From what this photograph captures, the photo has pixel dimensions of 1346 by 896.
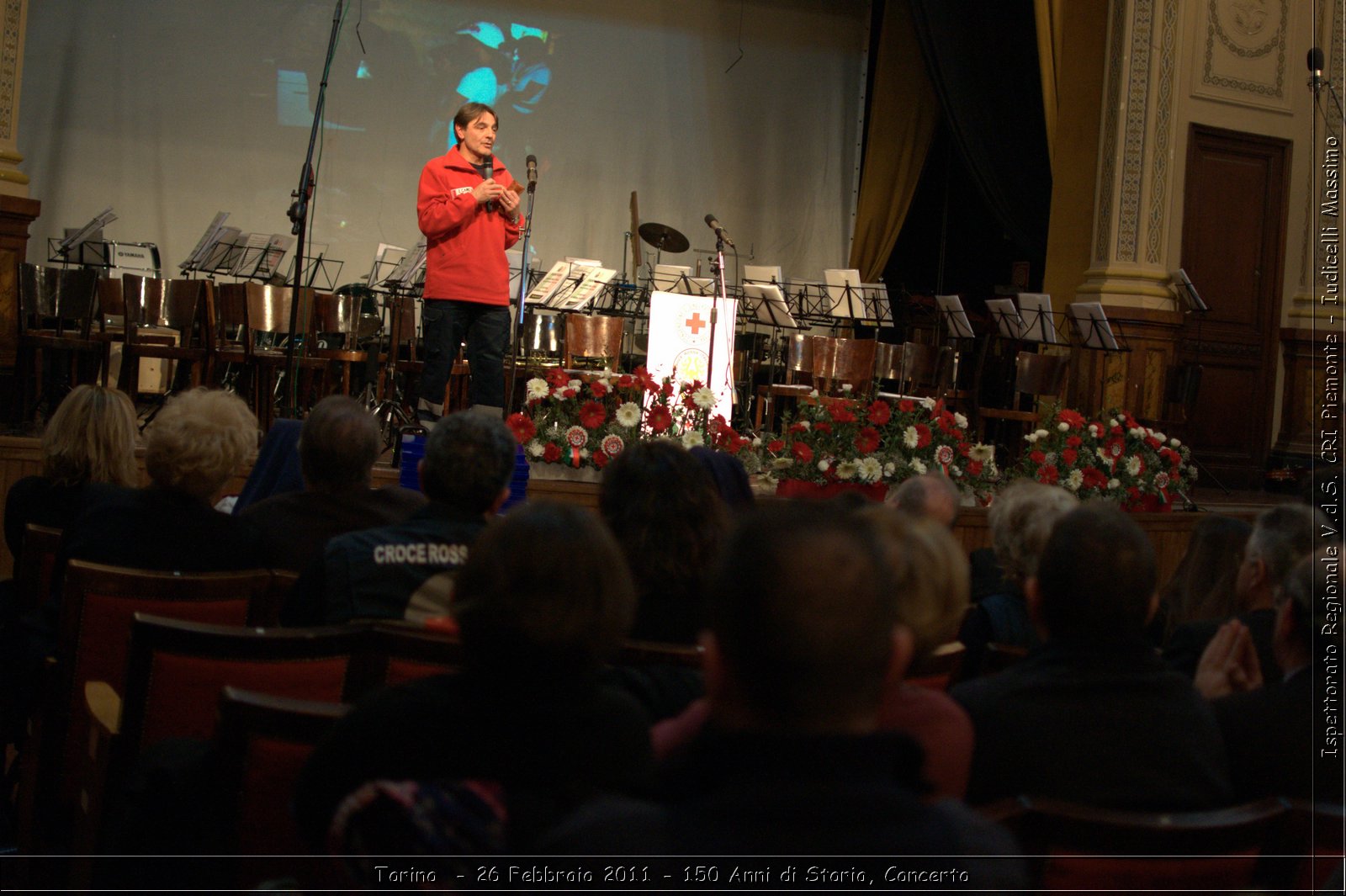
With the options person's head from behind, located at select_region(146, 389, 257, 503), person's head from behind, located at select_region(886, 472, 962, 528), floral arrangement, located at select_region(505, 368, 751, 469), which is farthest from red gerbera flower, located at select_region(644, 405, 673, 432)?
person's head from behind, located at select_region(146, 389, 257, 503)

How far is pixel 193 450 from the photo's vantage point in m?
2.47

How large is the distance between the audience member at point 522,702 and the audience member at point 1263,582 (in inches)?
55.3

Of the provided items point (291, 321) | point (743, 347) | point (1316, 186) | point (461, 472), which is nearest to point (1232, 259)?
point (1316, 186)

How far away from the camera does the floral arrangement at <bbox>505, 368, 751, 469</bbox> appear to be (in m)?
5.23

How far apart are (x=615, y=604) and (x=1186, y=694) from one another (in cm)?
88

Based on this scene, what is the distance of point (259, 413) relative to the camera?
7.13m

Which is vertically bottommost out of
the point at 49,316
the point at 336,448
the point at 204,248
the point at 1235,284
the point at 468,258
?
the point at 336,448

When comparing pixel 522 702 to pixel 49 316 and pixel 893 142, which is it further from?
pixel 893 142

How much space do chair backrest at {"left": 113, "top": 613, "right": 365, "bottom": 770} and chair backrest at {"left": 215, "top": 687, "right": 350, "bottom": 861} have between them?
183mm

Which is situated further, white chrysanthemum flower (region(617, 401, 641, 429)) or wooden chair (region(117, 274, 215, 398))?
wooden chair (region(117, 274, 215, 398))

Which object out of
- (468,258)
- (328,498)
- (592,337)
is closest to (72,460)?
(328,498)

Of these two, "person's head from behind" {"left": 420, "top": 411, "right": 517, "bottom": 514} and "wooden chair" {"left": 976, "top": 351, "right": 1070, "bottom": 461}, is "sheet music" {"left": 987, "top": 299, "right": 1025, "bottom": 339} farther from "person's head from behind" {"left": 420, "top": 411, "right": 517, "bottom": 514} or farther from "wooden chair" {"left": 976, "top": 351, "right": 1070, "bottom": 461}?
"person's head from behind" {"left": 420, "top": 411, "right": 517, "bottom": 514}

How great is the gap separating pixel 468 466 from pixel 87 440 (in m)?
1.16

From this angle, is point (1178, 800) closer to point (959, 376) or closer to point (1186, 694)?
point (1186, 694)
